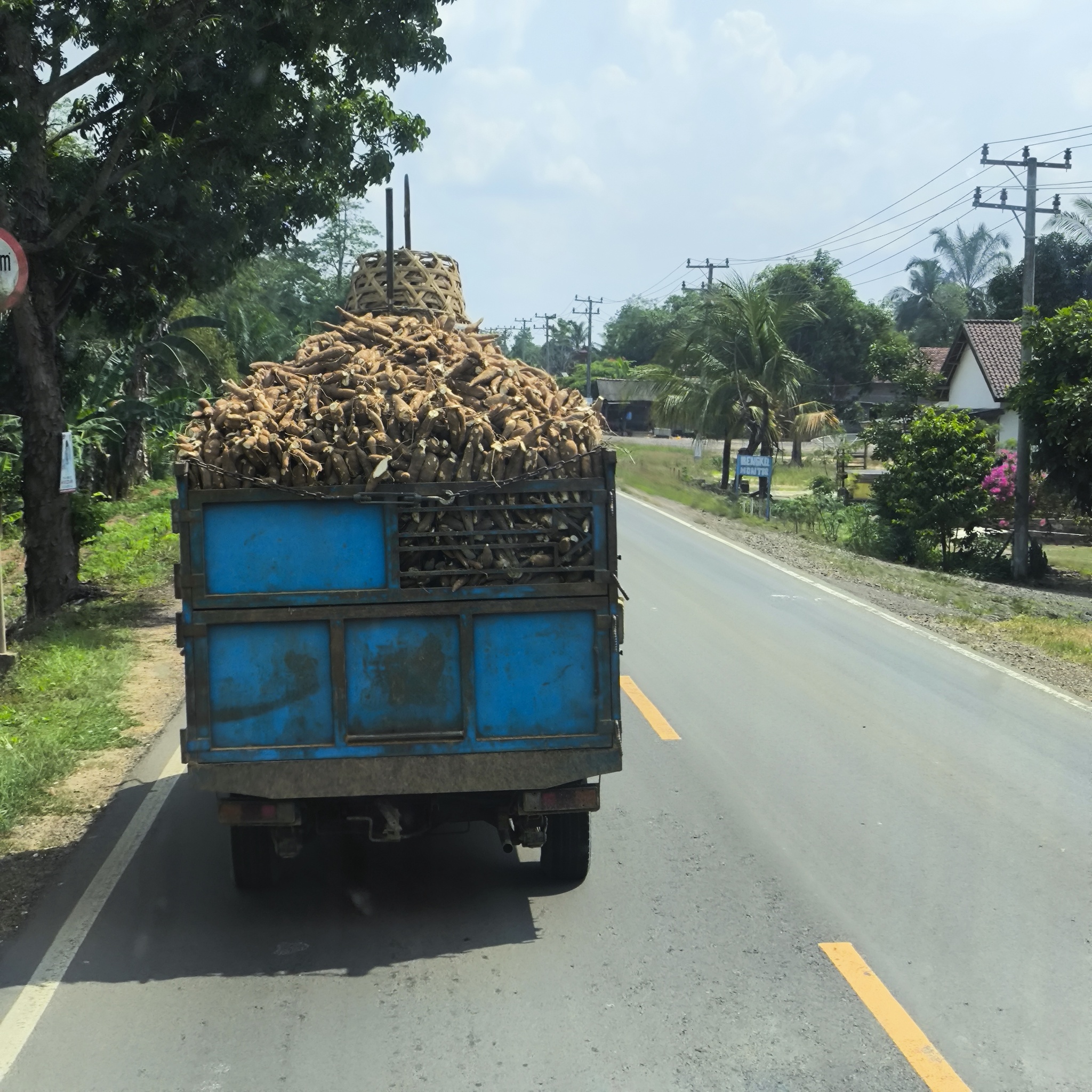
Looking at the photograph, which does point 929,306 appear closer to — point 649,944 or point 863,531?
point 863,531

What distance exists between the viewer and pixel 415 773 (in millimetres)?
5531

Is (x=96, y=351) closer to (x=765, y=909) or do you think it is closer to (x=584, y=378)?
(x=765, y=909)

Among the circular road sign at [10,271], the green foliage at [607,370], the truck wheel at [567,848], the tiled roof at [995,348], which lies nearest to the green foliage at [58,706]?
the circular road sign at [10,271]

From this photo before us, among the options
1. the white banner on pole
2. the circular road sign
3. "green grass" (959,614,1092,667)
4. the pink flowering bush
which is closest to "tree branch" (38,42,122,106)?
the white banner on pole

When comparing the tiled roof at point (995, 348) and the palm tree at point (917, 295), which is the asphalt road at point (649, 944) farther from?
the palm tree at point (917, 295)

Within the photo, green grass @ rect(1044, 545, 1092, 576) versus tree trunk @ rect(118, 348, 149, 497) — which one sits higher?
tree trunk @ rect(118, 348, 149, 497)

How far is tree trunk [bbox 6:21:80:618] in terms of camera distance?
40.0ft

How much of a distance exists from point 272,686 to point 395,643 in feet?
1.89

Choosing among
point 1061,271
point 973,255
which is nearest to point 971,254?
point 973,255

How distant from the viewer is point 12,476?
960 inches

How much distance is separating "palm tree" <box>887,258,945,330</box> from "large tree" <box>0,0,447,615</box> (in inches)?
2812

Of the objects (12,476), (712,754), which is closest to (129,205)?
(712,754)

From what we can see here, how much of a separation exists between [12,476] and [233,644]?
2118 cm

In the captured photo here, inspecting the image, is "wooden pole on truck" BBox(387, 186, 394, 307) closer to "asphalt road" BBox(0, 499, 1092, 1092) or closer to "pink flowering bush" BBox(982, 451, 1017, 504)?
"asphalt road" BBox(0, 499, 1092, 1092)
